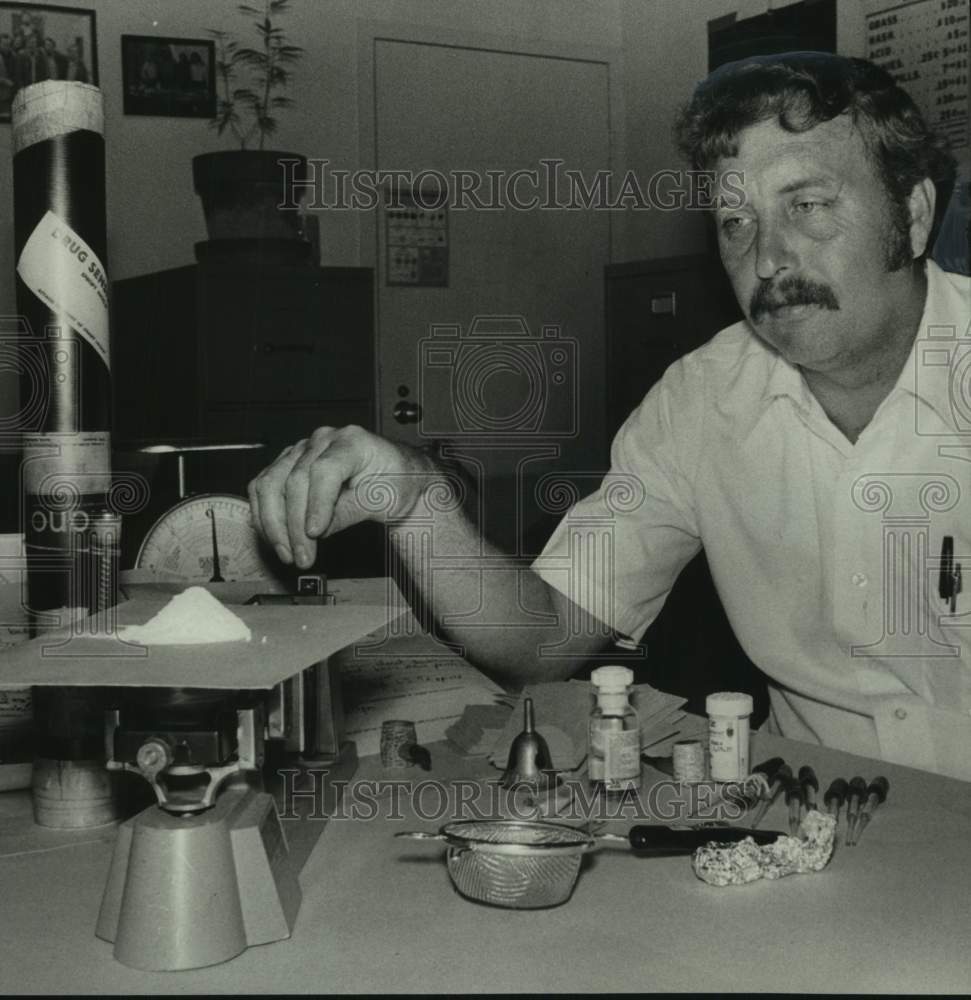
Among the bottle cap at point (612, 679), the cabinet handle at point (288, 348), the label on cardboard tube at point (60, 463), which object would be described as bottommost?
the bottle cap at point (612, 679)

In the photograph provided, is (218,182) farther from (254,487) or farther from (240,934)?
(240,934)

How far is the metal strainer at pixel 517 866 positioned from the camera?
3.05 feet

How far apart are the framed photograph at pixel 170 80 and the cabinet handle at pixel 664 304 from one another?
1.40 meters

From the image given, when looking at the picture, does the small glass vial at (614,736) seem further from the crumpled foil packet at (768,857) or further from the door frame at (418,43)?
the door frame at (418,43)

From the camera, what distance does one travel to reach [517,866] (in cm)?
93

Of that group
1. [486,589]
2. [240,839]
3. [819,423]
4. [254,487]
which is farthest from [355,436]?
[819,423]

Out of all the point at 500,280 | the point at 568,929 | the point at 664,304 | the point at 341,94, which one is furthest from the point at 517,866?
the point at 500,280

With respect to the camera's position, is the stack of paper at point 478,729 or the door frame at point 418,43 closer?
the stack of paper at point 478,729

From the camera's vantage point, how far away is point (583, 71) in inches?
174

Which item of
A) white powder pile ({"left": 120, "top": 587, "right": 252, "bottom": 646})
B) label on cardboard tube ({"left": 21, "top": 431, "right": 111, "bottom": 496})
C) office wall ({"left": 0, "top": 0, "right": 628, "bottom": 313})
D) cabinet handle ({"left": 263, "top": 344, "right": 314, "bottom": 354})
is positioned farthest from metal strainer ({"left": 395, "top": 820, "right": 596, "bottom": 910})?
office wall ({"left": 0, "top": 0, "right": 628, "bottom": 313})

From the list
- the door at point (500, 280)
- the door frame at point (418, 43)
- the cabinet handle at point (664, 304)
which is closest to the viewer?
the cabinet handle at point (664, 304)

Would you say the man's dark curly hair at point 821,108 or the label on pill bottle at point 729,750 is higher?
the man's dark curly hair at point 821,108

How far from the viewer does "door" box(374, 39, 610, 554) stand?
414 centimetres

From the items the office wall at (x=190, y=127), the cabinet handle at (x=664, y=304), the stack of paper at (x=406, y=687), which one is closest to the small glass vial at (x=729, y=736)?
the stack of paper at (x=406, y=687)
